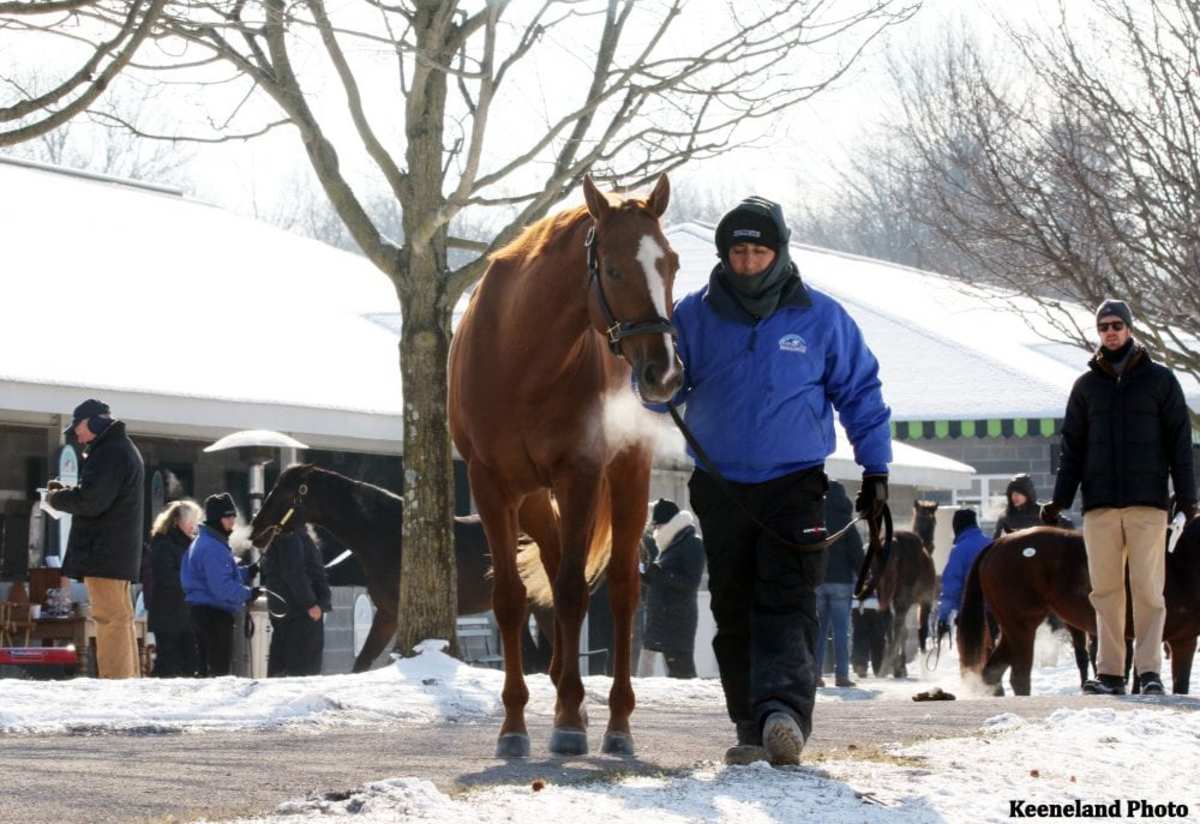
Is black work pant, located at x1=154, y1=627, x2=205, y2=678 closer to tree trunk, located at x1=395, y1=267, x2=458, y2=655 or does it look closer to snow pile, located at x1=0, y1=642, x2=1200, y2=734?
tree trunk, located at x1=395, y1=267, x2=458, y2=655

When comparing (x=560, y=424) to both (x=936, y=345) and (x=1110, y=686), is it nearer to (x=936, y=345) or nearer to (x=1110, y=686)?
(x=1110, y=686)

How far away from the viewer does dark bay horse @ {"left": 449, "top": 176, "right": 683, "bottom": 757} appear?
7809 mm

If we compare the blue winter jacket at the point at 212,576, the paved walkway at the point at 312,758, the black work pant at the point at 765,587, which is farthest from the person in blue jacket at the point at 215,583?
the black work pant at the point at 765,587

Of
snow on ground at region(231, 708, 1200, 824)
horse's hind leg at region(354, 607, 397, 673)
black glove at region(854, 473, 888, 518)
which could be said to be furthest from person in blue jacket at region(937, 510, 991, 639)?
black glove at region(854, 473, 888, 518)

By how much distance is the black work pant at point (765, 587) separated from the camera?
7.09m

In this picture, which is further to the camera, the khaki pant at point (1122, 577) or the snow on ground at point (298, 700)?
the khaki pant at point (1122, 577)

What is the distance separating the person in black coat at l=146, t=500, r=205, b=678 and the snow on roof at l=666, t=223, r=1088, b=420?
12975mm

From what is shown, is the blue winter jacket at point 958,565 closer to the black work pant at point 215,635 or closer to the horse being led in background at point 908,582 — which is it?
the horse being led in background at point 908,582

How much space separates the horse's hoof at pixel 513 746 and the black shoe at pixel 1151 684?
5.05 metres

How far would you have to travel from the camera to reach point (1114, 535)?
11.7 metres

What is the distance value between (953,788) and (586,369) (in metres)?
2.24

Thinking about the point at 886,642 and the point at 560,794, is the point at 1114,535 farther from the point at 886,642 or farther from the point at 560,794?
the point at 886,642

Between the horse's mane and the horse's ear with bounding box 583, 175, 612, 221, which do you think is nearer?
the horse's ear with bounding box 583, 175, 612, 221

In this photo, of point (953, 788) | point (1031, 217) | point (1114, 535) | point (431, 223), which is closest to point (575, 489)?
point (953, 788)
